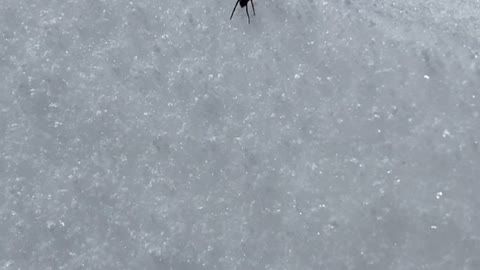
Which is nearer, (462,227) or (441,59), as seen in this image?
(462,227)

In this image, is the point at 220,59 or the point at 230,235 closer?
the point at 230,235

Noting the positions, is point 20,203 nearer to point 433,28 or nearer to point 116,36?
point 116,36

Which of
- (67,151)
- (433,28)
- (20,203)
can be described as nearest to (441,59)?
(433,28)

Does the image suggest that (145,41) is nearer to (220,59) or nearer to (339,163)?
(220,59)

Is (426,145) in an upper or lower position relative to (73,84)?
lower

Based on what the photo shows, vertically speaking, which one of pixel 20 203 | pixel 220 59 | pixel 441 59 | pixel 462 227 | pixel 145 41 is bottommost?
pixel 462 227

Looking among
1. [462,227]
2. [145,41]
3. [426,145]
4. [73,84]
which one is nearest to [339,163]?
[426,145]
